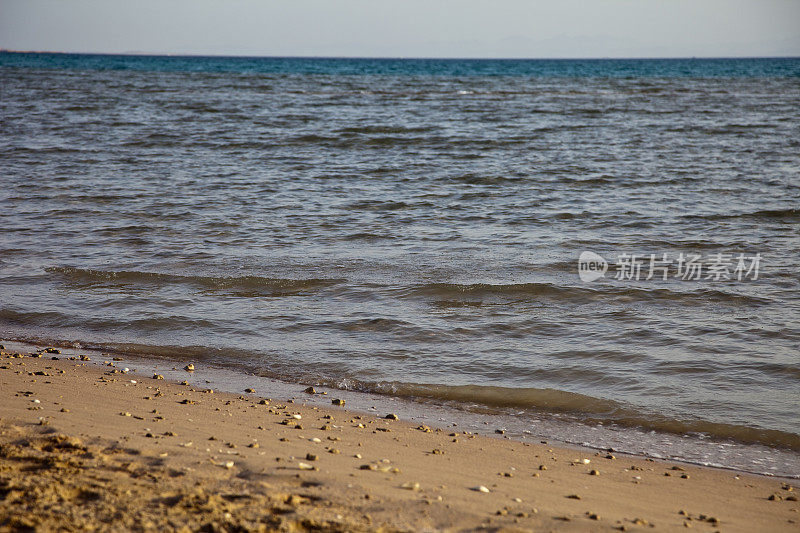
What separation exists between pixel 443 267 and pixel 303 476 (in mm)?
4695

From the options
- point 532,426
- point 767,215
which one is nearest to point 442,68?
point 767,215

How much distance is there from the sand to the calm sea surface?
0.62m

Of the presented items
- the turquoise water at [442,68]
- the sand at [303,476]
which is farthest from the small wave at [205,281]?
the turquoise water at [442,68]

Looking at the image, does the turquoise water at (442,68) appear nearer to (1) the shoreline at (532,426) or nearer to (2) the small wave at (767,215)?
(2) the small wave at (767,215)

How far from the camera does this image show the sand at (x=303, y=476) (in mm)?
2678

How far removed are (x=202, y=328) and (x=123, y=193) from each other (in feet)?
21.4

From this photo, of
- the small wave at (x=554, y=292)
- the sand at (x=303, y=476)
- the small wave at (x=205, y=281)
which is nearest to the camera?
the sand at (x=303, y=476)

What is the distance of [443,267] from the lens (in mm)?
7629

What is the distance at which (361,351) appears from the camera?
5.54 meters

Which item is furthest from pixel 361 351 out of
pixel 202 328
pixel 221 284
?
pixel 221 284

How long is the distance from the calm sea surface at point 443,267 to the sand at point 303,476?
0.62 m

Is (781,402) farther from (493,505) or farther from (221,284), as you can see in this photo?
(221,284)

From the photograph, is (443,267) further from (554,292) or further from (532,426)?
(532,426)

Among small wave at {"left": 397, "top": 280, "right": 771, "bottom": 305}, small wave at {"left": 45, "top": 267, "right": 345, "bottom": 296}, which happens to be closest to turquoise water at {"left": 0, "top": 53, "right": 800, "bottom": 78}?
small wave at {"left": 397, "top": 280, "right": 771, "bottom": 305}
